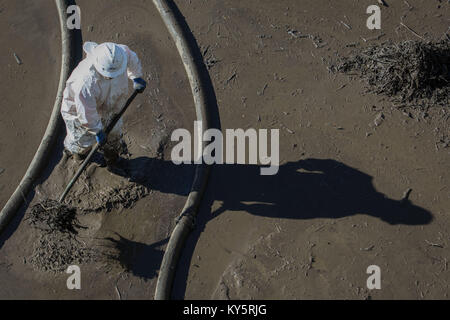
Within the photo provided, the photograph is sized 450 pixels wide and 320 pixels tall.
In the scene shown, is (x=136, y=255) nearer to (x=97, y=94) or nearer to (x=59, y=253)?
(x=59, y=253)

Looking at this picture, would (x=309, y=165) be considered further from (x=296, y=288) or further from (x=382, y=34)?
(x=382, y=34)

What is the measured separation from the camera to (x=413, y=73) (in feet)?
24.2

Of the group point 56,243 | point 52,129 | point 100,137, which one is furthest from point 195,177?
point 52,129

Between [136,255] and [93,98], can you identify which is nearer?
Result: [93,98]

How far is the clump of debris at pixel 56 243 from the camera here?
677cm

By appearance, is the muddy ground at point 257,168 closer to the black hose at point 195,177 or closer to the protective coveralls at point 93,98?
the black hose at point 195,177

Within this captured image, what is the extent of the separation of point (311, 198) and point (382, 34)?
3049 millimetres

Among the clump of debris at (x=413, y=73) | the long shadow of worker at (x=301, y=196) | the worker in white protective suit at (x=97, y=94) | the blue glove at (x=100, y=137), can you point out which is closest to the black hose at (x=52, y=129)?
the worker in white protective suit at (x=97, y=94)

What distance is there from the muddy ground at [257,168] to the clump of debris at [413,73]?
184 mm

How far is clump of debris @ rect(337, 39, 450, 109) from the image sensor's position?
24.3 ft

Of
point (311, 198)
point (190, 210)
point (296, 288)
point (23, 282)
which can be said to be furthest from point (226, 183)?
point (23, 282)

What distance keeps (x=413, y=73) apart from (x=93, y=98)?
4.63 m

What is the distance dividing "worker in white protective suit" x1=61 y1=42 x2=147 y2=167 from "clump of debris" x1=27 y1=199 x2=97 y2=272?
35.5 inches
